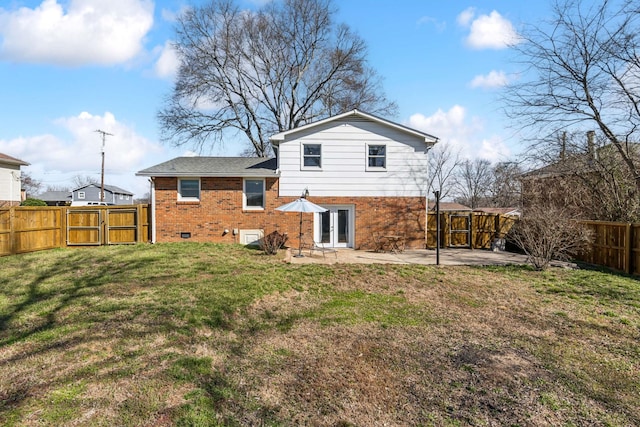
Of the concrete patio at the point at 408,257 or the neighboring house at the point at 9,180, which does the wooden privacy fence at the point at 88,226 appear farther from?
the neighboring house at the point at 9,180

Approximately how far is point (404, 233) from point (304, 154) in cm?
560

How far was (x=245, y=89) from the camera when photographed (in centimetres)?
2912

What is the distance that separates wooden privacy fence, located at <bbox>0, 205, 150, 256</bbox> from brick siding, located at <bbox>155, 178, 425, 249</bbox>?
102cm

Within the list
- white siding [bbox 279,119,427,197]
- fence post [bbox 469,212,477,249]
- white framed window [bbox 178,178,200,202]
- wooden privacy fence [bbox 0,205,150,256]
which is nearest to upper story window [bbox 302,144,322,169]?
white siding [bbox 279,119,427,197]

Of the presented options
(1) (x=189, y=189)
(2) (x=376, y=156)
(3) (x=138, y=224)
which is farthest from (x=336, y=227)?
(3) (x=138, y=224)

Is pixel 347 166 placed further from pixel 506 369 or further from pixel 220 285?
pixel 506 369

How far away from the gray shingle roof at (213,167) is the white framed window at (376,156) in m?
4.24

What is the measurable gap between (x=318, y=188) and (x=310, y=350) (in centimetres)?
1084

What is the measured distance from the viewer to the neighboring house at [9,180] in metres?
26.3

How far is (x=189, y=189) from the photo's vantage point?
15.7 metres

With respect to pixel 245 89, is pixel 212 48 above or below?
above

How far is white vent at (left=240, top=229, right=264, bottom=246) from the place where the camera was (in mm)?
15557

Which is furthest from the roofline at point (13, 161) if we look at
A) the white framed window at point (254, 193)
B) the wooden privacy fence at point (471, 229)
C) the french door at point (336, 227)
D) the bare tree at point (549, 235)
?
the bare tree at point (549, 235)

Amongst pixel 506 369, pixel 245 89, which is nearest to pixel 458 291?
pixel 506 369
